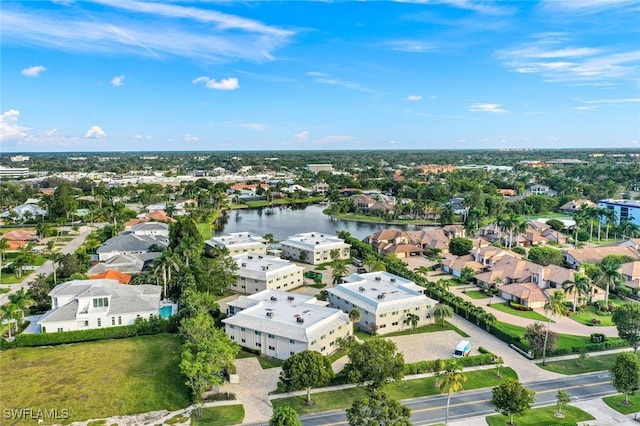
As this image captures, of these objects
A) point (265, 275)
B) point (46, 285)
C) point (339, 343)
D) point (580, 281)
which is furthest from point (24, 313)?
point (580, 281)

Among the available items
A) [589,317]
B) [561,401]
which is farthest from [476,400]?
[589,317]

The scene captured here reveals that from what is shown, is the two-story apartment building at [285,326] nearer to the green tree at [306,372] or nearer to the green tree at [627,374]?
the green tree at [306,372]

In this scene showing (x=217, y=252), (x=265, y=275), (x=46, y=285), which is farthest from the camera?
(x=217, y=252)

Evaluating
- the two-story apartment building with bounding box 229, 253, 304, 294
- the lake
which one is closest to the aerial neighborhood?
the two-story apartment building with bounding box 229, 253, 304, 294

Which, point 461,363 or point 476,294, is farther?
point 476,294

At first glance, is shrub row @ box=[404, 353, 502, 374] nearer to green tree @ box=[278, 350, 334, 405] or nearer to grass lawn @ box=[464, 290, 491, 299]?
green tree @ box=[278, 350, 334, 405]

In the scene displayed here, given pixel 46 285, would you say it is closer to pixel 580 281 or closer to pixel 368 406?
pixel 368 406

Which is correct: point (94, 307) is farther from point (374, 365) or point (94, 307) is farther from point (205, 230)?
point (205, 230)
